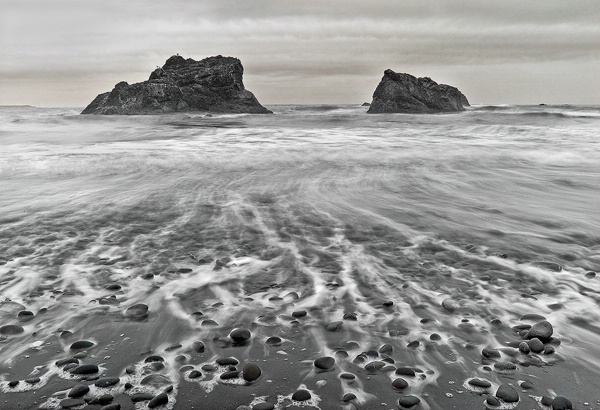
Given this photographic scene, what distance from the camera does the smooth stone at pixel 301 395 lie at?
2717mm

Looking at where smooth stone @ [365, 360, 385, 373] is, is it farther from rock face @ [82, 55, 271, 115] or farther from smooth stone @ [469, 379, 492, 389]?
rock face @ [82, 55, 271, 115]

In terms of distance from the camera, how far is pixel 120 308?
12.7 ft

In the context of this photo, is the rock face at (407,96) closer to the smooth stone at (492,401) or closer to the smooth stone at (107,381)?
the smooth stone at (492,401)

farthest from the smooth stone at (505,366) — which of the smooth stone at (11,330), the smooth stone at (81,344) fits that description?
the smooth stone at (11,330)

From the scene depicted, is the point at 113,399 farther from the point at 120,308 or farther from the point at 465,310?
the point at 465,310

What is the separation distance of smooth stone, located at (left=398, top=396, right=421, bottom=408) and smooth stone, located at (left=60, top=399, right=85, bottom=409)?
1.86 metres

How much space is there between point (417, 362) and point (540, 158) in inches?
595

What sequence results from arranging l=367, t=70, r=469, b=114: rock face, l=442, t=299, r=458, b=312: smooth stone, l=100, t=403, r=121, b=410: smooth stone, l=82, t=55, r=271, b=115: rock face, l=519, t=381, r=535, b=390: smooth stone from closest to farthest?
l=100, t=403, r=121, b=410: smooth stone → l=519, t=381, r=535, b=390: smooth stone → l=442, t=299, r=458, b=312: smooth stone → l=367, t=70, r=469, b=114: rock face → l=82, t=55, r=271, b=115: rock face

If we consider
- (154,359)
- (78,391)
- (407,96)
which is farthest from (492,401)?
(407,96)

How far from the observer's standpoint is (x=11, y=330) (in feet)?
11.3

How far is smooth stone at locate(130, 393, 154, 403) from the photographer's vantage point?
265 cm

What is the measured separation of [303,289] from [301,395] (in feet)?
5.37

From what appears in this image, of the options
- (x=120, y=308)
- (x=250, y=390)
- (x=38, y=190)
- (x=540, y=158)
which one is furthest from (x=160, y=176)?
(x=540, y=158)

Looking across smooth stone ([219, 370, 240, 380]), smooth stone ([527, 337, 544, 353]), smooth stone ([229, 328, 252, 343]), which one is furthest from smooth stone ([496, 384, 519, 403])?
smooth stone ([229, 328, 252, 343])
